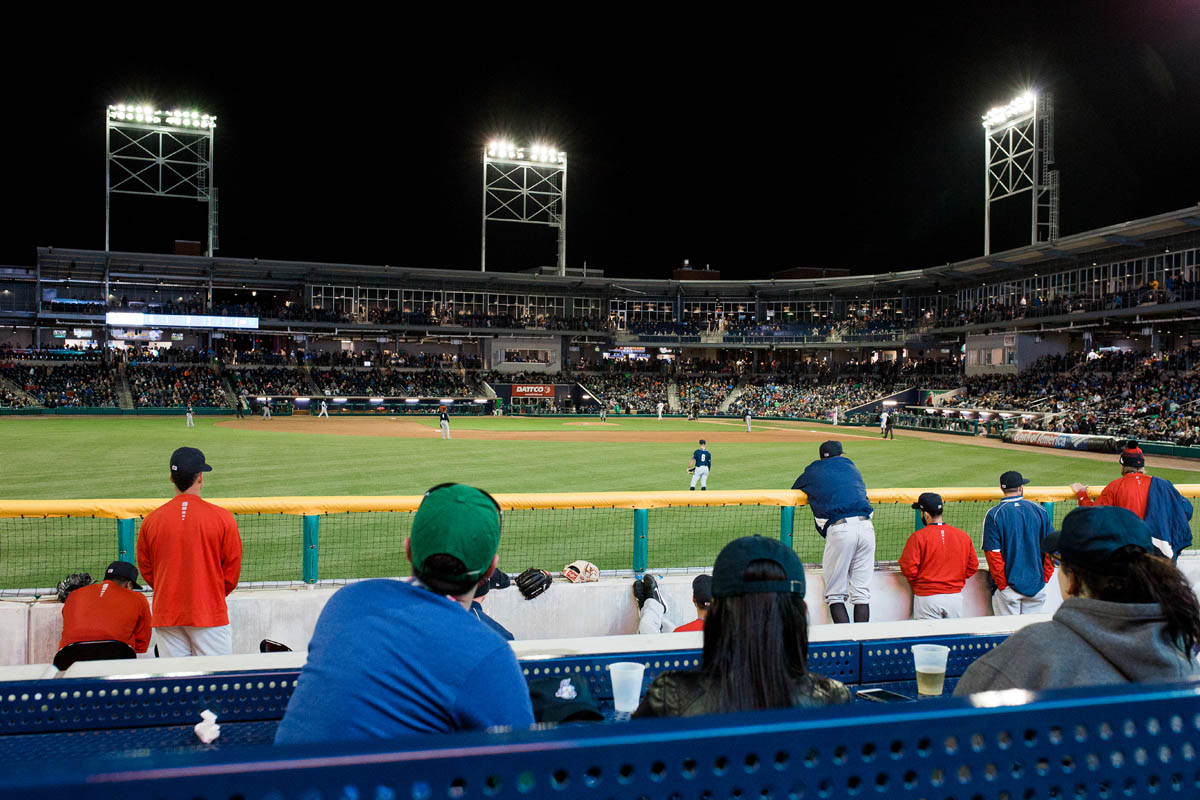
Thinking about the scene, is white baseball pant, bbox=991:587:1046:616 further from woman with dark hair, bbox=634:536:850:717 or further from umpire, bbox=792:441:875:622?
woman with dark hair, bbox=634:536:850:717

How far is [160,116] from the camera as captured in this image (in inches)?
2196

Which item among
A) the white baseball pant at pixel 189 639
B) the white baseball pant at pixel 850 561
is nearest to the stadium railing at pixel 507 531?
the white baseball pant at pixel 850 561

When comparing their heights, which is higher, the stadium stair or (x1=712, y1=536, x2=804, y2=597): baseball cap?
the stadium stair

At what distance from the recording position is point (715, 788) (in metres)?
1.36

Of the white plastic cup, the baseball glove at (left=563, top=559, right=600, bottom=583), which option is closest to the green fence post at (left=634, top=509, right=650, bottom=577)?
the baseball glove at (left=563, top=559, right=600, bottom=583)

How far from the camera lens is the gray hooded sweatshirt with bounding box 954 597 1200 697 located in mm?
2303

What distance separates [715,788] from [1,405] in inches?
2342

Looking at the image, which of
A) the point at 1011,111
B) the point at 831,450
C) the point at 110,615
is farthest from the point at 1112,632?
the point at 1011,111

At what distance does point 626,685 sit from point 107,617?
13.5ft

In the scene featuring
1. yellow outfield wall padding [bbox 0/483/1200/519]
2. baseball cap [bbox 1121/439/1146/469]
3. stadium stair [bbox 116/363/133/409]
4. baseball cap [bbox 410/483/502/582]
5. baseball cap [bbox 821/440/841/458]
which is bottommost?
yellow outfield wall padding [bbox 0/483/1200/519]

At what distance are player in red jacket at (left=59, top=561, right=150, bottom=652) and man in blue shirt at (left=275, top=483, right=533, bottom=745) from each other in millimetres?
4154

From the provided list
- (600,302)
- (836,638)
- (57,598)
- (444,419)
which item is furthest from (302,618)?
(600,302)

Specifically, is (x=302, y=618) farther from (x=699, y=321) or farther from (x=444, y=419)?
(x=699, y=321)

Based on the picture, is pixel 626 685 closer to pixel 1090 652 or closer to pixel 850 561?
pixel 1090 652
